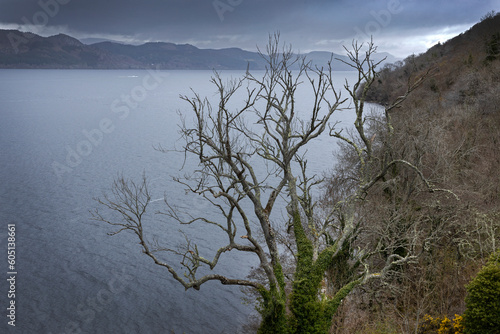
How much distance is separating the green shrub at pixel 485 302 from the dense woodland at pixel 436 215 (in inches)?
14.3

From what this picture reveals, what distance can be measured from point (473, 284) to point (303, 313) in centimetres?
667

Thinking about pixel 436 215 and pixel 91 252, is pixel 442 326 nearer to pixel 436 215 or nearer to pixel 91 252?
pixel 436 215

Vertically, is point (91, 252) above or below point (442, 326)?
below

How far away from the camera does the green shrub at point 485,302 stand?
1487cm

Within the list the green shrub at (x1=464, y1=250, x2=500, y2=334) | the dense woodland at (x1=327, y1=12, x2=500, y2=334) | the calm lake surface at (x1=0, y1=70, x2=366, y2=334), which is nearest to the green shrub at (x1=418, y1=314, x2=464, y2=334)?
the dense woodland at (x1=327, y1=12, x2=500, y2=334)

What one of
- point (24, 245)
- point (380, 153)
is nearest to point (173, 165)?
point (24, 245)

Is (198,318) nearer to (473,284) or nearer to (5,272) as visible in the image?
(5,272)

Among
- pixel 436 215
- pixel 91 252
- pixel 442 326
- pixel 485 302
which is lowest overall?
pixel 91 252

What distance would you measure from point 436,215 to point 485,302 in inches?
368

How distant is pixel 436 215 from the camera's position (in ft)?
78.4

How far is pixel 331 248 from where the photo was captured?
1892 cm

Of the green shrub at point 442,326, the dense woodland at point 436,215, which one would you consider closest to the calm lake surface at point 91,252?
the dense woodland at point 436,215

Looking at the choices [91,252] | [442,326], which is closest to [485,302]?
[442,326]

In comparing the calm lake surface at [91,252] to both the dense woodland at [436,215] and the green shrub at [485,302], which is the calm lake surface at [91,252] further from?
the green shrub at [485,302]
